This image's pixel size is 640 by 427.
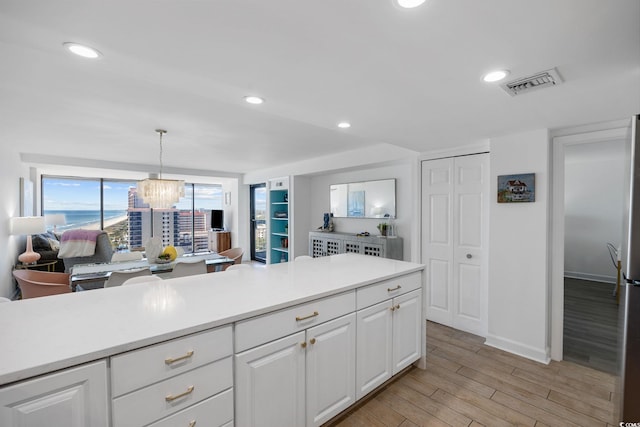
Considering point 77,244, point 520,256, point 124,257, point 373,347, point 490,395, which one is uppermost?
point 520,256

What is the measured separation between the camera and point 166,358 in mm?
1163

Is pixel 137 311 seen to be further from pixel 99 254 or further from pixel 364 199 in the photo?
pixel 99 254

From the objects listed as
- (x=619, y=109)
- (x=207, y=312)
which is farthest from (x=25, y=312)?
(x=619, y=109)

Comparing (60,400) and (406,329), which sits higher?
(60,400)

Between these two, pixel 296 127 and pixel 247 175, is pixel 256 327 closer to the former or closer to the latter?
pixel 296 127

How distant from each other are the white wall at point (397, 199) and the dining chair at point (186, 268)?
2727mm

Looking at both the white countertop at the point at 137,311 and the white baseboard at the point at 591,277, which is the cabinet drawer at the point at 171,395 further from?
the white baseboard at the point at 591,277

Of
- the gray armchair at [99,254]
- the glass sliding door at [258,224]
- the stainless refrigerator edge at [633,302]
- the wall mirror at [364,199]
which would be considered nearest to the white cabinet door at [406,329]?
the stainless refrigerator edge at [633,302]

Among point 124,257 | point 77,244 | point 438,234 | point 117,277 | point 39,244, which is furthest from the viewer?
point 39,244

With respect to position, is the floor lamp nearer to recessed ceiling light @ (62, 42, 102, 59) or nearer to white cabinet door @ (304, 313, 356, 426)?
recessed ceiling light @ (62, 42, 102, 59)

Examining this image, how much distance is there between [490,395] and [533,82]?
2281mm

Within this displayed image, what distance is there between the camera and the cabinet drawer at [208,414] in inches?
46.8

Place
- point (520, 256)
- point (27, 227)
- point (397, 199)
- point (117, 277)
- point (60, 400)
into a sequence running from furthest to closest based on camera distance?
1. point (397, 199)
2. point (27, 227)
3. point (520, 256)
4. point (117, 277)
5. point (60, 400)

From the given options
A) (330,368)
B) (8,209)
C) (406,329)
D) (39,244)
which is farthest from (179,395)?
(39,244)
